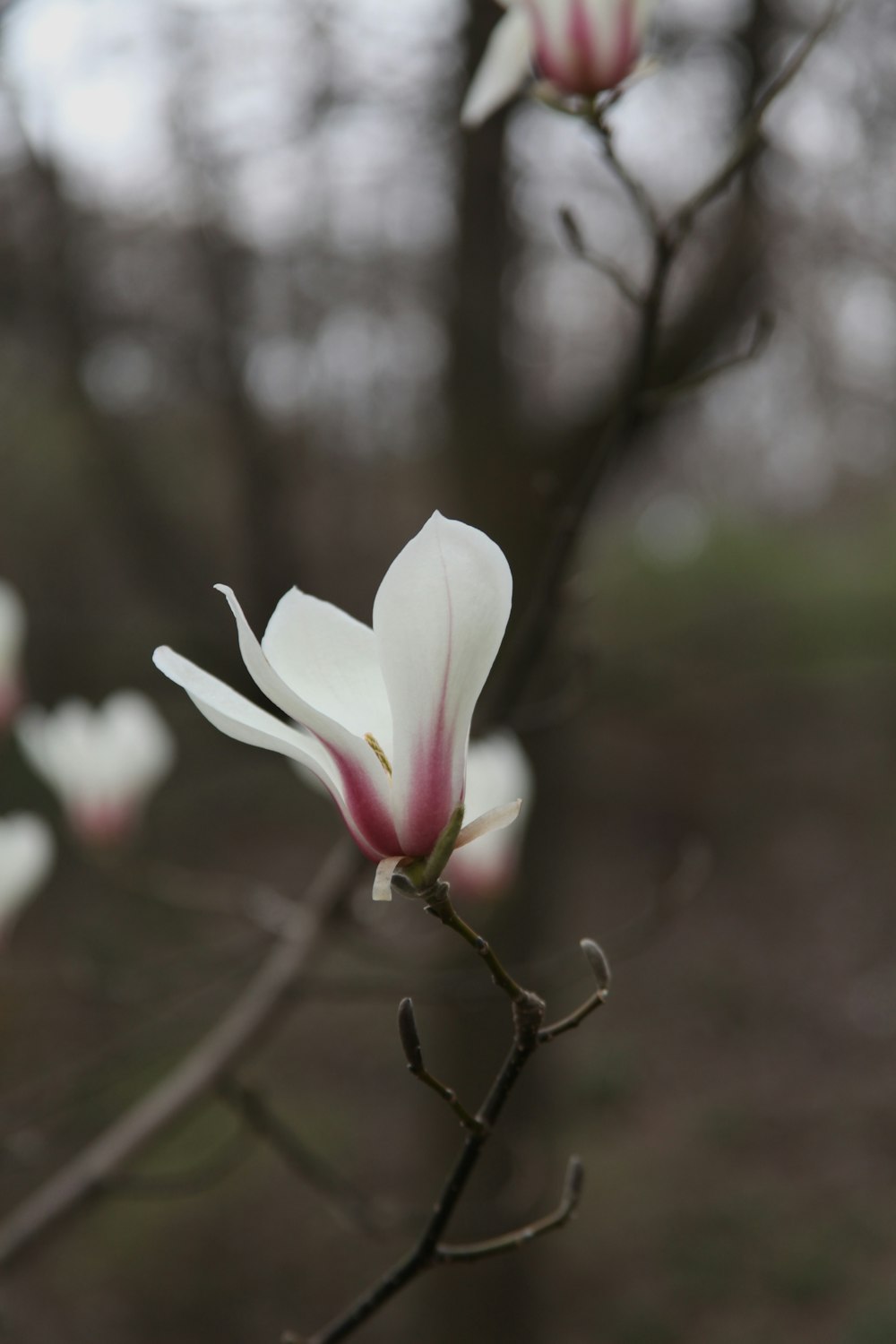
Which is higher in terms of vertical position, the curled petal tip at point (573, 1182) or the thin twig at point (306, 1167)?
the curled petal tip at point (573, 1182)

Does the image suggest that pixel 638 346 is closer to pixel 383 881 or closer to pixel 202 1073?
pixel 383 881

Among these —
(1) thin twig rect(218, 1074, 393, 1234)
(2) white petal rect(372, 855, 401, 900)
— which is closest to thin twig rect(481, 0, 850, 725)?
(1) thin twig rect(218, 1074, 393, 1234)

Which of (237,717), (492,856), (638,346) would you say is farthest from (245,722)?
(492,856)

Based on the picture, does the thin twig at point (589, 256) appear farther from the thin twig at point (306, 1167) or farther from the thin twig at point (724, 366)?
the thin twig at point (306, 1167)

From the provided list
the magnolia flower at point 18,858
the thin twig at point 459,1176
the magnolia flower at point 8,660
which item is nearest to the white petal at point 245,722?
the thin twig at point 459,1176

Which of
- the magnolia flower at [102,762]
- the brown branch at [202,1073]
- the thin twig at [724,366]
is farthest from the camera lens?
the magnolia flower at [102,762]

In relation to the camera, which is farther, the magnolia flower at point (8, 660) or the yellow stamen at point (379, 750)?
the magnolia flower at point (8, 660)

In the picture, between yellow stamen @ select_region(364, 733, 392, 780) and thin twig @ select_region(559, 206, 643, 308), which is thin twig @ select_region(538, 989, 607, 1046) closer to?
yellow stamen @ select_region(364, 733, 392, 780)

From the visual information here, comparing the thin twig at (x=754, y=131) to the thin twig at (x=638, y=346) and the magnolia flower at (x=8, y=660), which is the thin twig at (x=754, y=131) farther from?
the magnolia flower at (x=8, y=660)

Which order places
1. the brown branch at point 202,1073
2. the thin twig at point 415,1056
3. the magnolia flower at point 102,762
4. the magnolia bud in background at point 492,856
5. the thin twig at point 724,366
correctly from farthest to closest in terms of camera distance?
the magnolia flower at point 102,762, the magnolia bud in background at point 492,856, the brown branch at point 202,1073, the thin twig at point 724,366, the thin twig at point 415,1056

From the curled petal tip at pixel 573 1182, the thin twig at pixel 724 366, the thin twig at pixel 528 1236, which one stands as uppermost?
the thin twig at pixel 724 366
